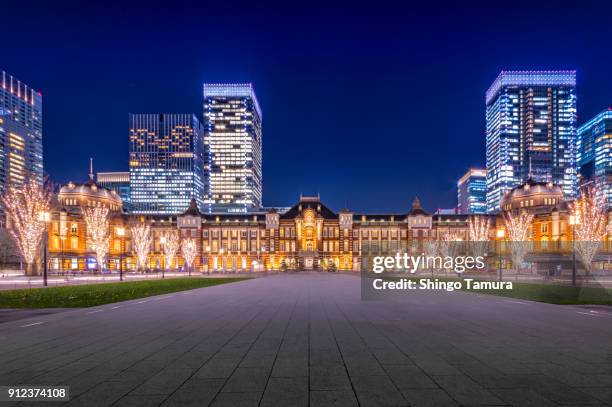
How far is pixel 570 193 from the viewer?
190 metres

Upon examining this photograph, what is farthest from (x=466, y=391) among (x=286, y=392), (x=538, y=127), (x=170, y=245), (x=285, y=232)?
(x=538, y=127)

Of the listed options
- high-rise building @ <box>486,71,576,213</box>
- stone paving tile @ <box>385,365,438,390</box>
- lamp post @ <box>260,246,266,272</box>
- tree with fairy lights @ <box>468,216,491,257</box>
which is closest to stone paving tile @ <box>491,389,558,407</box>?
stone paving tile @ <box>385,365,438,390</box>

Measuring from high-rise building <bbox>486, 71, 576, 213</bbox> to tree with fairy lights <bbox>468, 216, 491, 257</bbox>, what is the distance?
378 ft

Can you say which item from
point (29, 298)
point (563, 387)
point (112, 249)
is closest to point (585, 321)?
point (563, 387)

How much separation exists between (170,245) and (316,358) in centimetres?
7783

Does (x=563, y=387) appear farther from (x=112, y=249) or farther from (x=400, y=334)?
(x=112, y=249)

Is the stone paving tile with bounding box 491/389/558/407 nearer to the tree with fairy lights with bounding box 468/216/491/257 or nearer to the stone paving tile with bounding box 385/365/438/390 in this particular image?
the stone paving tile with bounding box 385/365/438/390

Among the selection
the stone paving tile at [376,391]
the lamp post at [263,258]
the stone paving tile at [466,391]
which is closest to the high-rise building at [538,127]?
the lamp post at [263,258]

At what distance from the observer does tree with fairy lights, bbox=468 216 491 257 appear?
64425 millimetres

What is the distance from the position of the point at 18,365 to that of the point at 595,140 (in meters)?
247

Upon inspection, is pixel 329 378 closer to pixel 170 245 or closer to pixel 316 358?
pixel 316 358

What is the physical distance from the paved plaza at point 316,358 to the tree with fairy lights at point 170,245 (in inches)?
2620

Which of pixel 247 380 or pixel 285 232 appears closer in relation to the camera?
pixel 247 380

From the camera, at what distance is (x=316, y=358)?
980 cm
